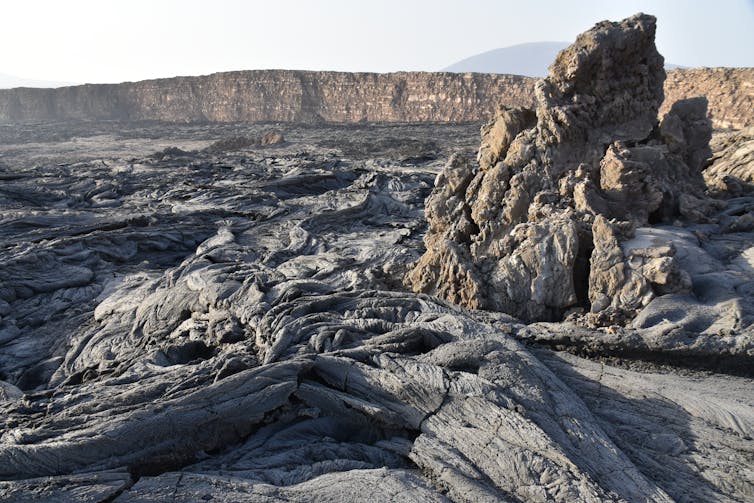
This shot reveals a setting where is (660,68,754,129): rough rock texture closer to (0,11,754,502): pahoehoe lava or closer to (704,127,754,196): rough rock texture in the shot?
(704,127,754,196): rough rock texture

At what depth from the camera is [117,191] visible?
15.6 meters

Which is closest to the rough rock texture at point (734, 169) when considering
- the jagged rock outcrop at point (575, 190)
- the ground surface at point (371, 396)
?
the jagged rock outcrop at point (575, 190)

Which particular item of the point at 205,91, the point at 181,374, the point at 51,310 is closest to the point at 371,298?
the point at 181,374

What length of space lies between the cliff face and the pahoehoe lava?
31566 mm

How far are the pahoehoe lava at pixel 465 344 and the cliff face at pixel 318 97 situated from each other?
31.6 metres

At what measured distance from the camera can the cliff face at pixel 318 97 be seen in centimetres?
3572

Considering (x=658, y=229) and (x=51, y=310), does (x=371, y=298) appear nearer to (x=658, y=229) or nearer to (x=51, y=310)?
(x=658, y=229)

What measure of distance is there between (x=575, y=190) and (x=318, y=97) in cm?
4848

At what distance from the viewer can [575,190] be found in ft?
19.2

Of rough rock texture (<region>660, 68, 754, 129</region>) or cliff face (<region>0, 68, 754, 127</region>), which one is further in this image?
cliff face (<region>0, 68, 754, 127</region>)

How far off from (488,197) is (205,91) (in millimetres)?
55417

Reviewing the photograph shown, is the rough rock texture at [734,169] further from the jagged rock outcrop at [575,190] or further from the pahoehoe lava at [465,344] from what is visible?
the jagged rock outcrop at [575,190]

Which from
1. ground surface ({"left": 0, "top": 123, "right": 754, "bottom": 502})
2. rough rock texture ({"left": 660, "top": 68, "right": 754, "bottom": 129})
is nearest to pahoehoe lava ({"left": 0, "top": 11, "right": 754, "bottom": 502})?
ground surface ({"left": 0, "top": 123, "right": 754, "bottom": 502})

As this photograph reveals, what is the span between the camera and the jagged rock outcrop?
5102 mm
